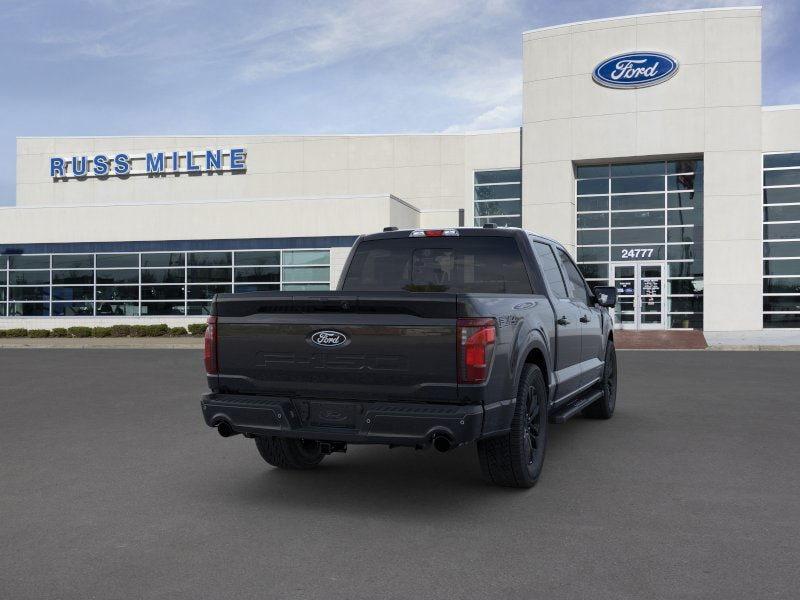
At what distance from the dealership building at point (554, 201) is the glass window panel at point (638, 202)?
56mm

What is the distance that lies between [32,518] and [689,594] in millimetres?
4088

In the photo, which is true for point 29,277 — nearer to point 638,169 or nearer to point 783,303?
point 638,169

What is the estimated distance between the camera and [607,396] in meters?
9.27

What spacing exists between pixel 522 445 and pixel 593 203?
27249 mm

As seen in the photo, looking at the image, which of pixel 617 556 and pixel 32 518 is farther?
pixel 32 518

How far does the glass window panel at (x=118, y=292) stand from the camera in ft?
112

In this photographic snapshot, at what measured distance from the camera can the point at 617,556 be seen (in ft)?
14.4

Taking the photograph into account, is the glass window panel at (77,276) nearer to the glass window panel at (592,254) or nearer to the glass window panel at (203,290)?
the glass window panel at (203,290)

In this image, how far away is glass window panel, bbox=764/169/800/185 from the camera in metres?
29.4

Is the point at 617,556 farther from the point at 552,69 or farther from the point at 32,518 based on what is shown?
the point at 552,69

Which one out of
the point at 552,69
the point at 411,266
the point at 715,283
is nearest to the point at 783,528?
the point at 411,266

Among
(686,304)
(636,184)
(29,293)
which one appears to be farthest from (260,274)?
(686,304)

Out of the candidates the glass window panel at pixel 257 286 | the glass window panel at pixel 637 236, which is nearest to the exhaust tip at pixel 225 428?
the glass window panel at pixel 257 286

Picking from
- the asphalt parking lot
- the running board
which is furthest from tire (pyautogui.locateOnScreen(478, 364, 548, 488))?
the running board
